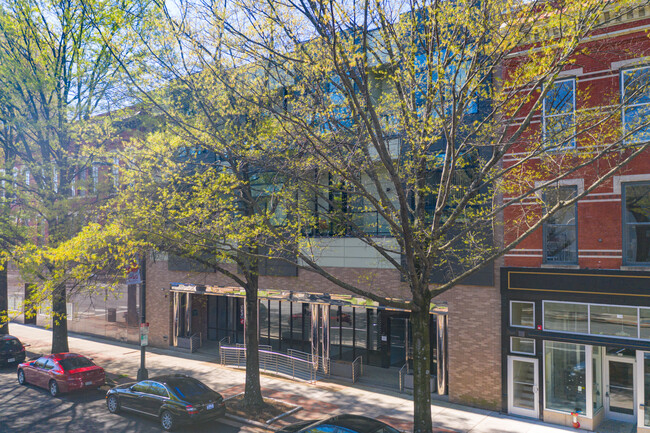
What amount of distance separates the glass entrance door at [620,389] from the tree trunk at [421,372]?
6572mm

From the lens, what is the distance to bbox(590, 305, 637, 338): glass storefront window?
12.6m

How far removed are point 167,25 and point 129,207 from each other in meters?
5.06

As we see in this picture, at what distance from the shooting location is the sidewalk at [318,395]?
1328cm

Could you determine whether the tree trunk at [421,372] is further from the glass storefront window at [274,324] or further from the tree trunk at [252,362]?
the glass storefront window at [274,324]

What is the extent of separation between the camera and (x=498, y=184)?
11820 mm

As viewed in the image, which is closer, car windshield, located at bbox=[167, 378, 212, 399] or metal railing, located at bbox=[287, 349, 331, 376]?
car windshield, located at bbox=[167, 378, 212, 399]

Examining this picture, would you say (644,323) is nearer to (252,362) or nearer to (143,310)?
(252,362)

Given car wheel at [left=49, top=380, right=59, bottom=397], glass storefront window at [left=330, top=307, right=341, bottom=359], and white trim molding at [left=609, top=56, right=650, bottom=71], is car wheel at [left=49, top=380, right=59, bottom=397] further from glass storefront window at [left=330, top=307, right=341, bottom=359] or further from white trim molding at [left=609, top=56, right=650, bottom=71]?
white trim molding at [left=609, top=56, right=650, bottom=71]

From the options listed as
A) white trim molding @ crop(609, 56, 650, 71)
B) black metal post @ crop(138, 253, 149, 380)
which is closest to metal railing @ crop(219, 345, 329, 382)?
black metal post @ crop(138, 253, 149, 380)

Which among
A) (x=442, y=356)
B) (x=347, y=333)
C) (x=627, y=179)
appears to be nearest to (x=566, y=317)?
(x=442, y=356)

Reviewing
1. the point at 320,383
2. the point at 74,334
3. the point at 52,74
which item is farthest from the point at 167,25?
the point at 74,334

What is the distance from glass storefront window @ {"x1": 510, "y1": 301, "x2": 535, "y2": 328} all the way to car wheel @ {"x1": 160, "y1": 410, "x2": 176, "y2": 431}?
10.5m

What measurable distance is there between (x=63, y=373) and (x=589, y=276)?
56.9 feet

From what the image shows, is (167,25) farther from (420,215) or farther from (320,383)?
(320,383)
